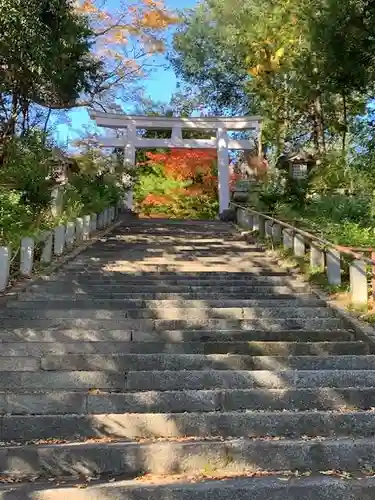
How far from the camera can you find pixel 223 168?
18781mm

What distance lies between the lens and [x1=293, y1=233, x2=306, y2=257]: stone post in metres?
9.05

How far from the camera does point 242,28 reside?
20.7 m

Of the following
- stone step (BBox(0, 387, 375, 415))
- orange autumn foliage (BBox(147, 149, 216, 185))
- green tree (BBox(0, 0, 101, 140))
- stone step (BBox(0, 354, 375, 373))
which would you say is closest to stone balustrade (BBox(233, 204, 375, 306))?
stone step (BBox(0, 354, 375, 373))

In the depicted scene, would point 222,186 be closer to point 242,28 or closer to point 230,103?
point 242,28

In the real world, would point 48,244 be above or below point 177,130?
below

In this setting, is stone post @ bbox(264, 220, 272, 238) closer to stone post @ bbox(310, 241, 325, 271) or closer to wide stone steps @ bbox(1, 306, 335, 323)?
stone post @ bbox(310, 241, 325, 271)

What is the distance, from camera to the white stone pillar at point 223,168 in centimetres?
1862

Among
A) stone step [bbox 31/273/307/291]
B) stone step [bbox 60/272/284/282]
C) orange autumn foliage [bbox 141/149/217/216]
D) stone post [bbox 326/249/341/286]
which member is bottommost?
stone step [bbox 31/273/307/291]

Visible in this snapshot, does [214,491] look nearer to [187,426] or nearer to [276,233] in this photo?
[187,426]

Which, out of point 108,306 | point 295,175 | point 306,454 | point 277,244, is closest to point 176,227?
Result: point 295,175

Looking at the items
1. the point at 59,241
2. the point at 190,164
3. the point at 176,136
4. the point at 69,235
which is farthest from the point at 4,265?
the point at 190,164

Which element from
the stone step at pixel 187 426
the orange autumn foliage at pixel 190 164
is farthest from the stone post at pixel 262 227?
the orange autumn foliage at pixel 190 164

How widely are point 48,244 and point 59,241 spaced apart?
2.57 ft

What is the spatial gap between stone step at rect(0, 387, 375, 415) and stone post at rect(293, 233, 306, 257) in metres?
5.12
